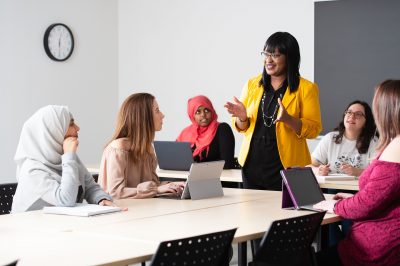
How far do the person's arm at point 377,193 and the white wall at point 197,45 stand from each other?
3977mm

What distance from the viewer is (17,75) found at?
7125 mm

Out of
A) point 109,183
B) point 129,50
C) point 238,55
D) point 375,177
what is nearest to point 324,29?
point 238,55

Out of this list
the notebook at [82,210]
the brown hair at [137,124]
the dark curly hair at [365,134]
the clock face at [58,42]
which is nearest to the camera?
the notebook at [82,210]

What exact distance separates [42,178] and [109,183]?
21.3 inches

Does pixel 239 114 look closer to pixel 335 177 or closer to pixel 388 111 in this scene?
pixel 335 177

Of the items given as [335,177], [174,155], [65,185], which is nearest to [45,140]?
[65,185]

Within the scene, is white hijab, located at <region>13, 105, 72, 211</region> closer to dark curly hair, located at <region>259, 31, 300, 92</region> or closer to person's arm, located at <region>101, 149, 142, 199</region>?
person's arm, located at <region>101, 149, 142, 199</region>

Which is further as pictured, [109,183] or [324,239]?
[324,239]

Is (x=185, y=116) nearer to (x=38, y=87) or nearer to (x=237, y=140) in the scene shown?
(x=237, y=140)

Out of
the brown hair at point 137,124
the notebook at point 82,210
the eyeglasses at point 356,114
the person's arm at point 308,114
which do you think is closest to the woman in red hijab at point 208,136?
the eyeglasses at point 356,114

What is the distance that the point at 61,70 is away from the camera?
7.60m

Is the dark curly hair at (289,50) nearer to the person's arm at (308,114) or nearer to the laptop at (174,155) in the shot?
the person's arm at (308,114)

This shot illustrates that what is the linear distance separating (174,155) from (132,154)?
1.40 meters

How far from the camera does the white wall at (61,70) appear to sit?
704 cm
